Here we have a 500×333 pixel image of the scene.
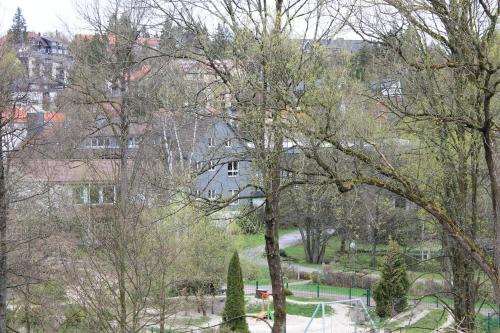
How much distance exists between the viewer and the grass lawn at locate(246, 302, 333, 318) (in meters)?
22.5

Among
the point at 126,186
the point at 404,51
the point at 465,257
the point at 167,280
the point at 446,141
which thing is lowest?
the point at 167,280

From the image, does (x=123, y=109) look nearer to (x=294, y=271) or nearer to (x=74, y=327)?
(x=74, y=327)

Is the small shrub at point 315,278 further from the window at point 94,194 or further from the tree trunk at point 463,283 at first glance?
the tree trunk at point 463,283

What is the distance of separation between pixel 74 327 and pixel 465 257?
28.8 feet

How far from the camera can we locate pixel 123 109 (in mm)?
15930

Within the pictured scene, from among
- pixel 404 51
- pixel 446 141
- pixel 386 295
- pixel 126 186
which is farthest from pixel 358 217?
pixel 404 51

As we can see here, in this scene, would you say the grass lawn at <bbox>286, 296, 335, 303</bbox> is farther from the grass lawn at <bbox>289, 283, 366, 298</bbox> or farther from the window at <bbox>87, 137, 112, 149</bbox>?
the window at <bbox>87, 137, 112, 149</bbox>

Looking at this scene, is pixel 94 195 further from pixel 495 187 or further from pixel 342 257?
pixel 342 257

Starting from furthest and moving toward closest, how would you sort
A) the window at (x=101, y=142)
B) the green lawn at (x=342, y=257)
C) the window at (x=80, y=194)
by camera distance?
1. the green lawn at (x=342, y=257)
2. the window at (x=80, y=194)
3. the window at (x=101, y=142)

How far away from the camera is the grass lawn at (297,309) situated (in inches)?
885

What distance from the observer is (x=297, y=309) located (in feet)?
75.5

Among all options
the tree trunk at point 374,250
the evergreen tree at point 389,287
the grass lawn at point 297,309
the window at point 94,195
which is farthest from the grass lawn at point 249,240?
the window at point 94,195

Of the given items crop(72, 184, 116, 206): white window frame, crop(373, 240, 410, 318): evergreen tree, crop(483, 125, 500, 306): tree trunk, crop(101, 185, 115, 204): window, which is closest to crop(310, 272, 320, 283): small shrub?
crop(373, 240, 410, 318): evergreen tree

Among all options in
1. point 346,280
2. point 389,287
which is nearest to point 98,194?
point 389,287
